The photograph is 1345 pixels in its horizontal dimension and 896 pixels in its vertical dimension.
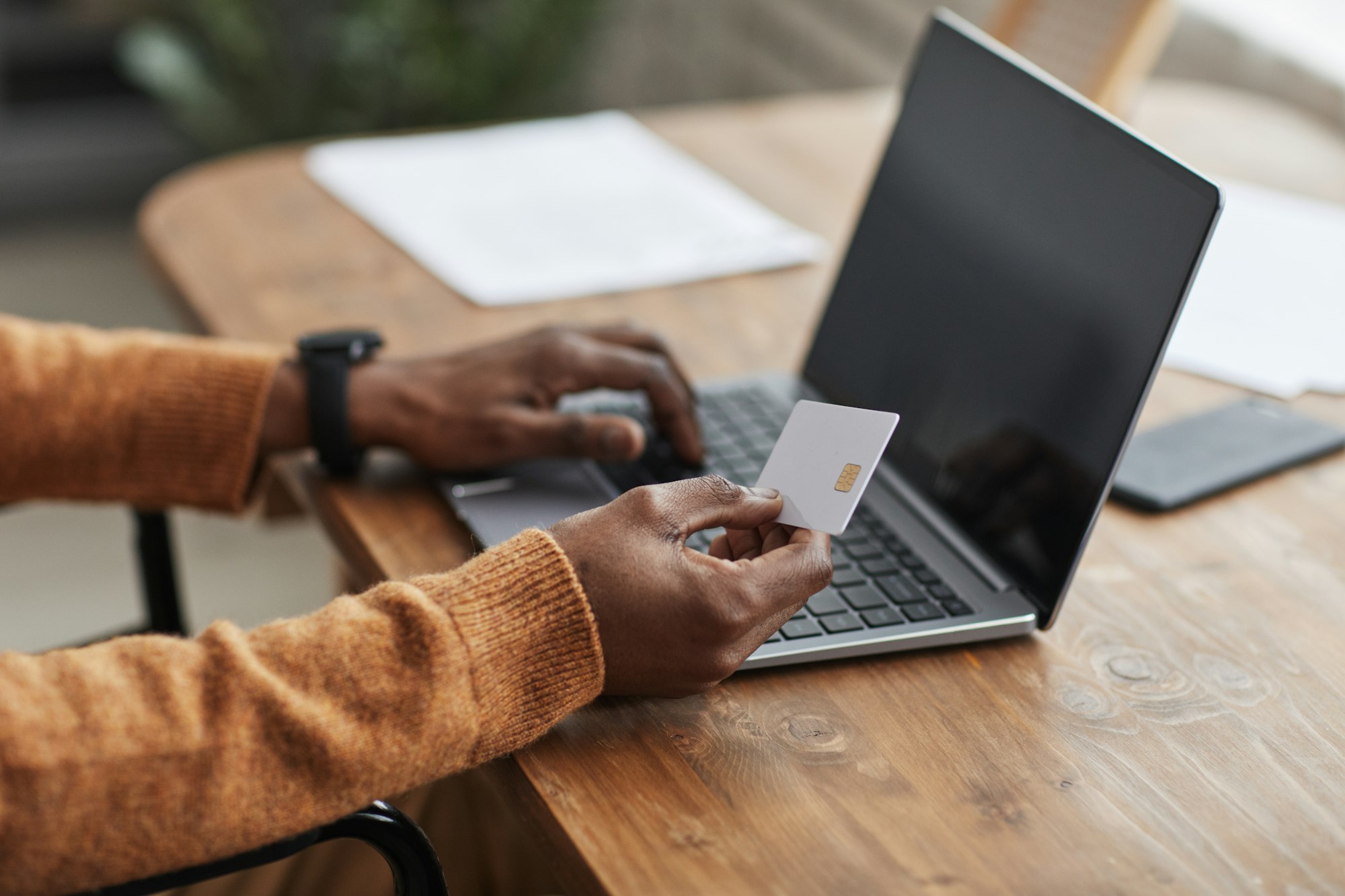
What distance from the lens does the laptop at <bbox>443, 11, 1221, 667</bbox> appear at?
731mm

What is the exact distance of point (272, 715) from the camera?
61 centimetres

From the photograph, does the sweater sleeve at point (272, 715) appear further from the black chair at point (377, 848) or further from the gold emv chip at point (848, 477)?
the gold emv chip at point (848, 477)

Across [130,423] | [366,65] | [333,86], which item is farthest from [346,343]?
[333,86]

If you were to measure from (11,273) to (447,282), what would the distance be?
2250mm

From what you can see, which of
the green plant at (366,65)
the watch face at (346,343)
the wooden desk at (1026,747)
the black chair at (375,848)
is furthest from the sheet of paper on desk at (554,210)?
the green plant at (366,65)

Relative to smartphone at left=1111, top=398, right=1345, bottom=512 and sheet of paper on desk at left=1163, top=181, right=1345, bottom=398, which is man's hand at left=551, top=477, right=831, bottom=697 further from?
sheet of paper on desk at left=1163, top=181, right=1345, bottom=398

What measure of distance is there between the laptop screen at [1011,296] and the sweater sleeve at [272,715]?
30cm

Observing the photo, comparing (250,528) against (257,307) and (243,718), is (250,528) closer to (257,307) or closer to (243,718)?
A: (257,307)

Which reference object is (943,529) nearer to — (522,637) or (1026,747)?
(1026,747)

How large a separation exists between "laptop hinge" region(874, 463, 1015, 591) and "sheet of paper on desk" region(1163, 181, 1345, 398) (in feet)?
1.15

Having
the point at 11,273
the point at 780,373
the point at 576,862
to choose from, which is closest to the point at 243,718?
the point at 576,862

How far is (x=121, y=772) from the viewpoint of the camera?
23.2 inches

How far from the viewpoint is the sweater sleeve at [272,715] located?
58 cm

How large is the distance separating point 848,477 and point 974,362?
20 cm
